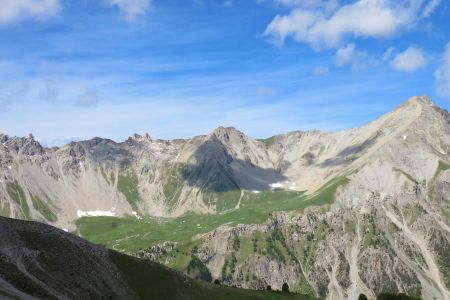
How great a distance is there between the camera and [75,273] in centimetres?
10631

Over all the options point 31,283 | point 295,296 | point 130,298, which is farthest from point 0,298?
point 295,296

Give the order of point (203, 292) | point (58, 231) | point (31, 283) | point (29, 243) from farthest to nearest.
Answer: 1. point (203, 292)
2. point (58, 231)
3. point (29, 243)
4. point (31, 283)

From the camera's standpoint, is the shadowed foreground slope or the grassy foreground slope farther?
the grassy foreground slope

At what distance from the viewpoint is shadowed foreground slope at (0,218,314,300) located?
3644 inches

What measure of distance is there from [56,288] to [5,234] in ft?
64.3

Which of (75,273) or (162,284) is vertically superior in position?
(75,273)

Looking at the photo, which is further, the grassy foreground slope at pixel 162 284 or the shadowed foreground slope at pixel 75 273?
the grassy foreground slope at pixel 162 284

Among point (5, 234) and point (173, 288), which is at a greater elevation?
point (5, 234)

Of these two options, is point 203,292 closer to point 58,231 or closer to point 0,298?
point 58,231

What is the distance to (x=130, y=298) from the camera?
4476 inches

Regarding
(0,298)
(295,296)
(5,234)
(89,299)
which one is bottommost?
(295,296)

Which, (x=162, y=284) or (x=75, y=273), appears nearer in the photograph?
(x=75, y=273)

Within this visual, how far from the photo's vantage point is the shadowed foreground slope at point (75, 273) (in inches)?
3644

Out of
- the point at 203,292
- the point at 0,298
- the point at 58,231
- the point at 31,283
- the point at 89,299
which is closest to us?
the point at 0,298
